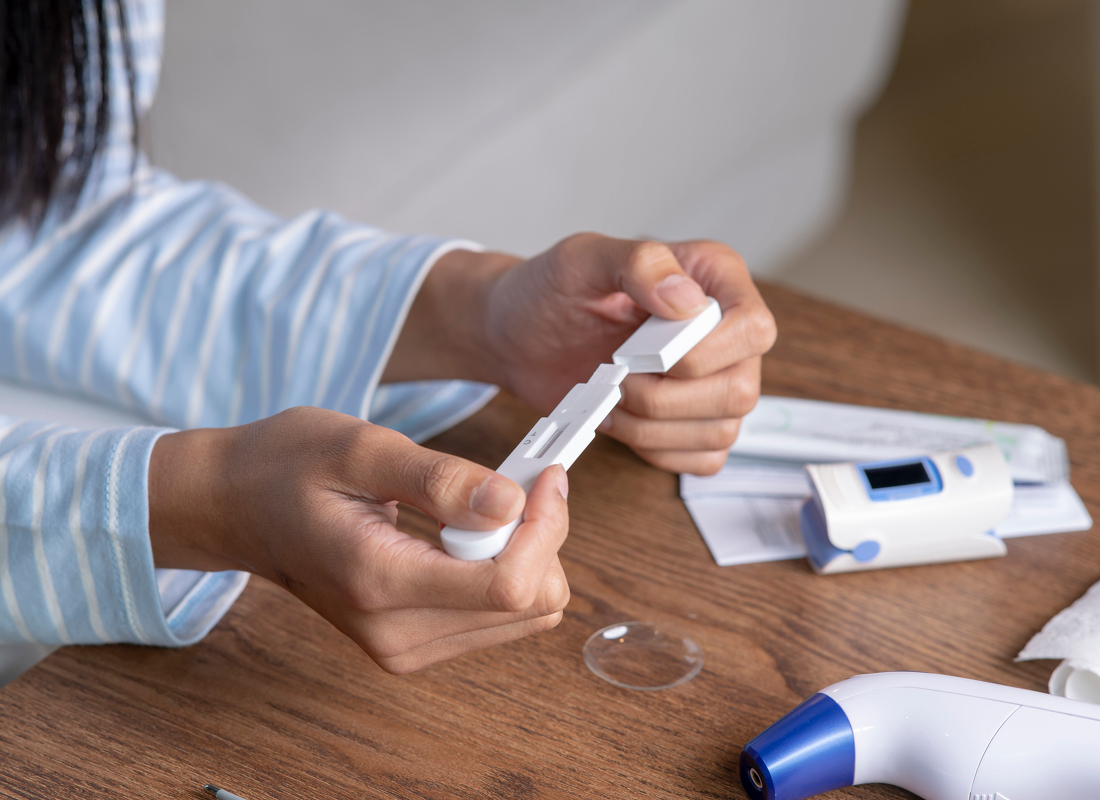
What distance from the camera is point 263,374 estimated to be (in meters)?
0.61

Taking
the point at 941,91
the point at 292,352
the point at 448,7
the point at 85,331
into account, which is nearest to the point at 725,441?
the point at 292,352

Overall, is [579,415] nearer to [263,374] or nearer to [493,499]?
[493,499]

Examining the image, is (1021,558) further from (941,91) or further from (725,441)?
(941,91)

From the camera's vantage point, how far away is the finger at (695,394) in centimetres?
52

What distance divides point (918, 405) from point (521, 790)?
0.42 metres

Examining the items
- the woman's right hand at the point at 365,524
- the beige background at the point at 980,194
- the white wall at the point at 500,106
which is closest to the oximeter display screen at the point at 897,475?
the woman's right hand at the point at 365,524

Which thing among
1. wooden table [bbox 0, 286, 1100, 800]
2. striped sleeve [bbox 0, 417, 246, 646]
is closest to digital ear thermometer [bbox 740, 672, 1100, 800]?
wooden table [bbox 0, 286, 1100, 800]

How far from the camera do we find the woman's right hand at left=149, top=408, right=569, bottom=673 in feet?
1.07

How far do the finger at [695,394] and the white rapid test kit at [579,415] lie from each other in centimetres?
4

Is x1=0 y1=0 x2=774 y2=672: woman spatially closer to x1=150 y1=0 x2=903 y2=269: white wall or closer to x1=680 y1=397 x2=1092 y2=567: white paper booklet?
x1=680 y1=397 x2=1092 y2=567: white paper booklet

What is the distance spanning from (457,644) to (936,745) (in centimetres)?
20

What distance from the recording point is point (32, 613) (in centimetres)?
43

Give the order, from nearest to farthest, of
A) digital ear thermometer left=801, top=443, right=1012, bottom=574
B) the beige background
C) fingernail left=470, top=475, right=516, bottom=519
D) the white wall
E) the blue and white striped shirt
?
fingernail left=470, top=475, right=516, bottom=519 → digital ear thermometer left=801, top=443, right=1012, bottom=574 → the blue and white striped shirt → the white wall → the beige background

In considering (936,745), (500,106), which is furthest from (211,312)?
(500,106)
